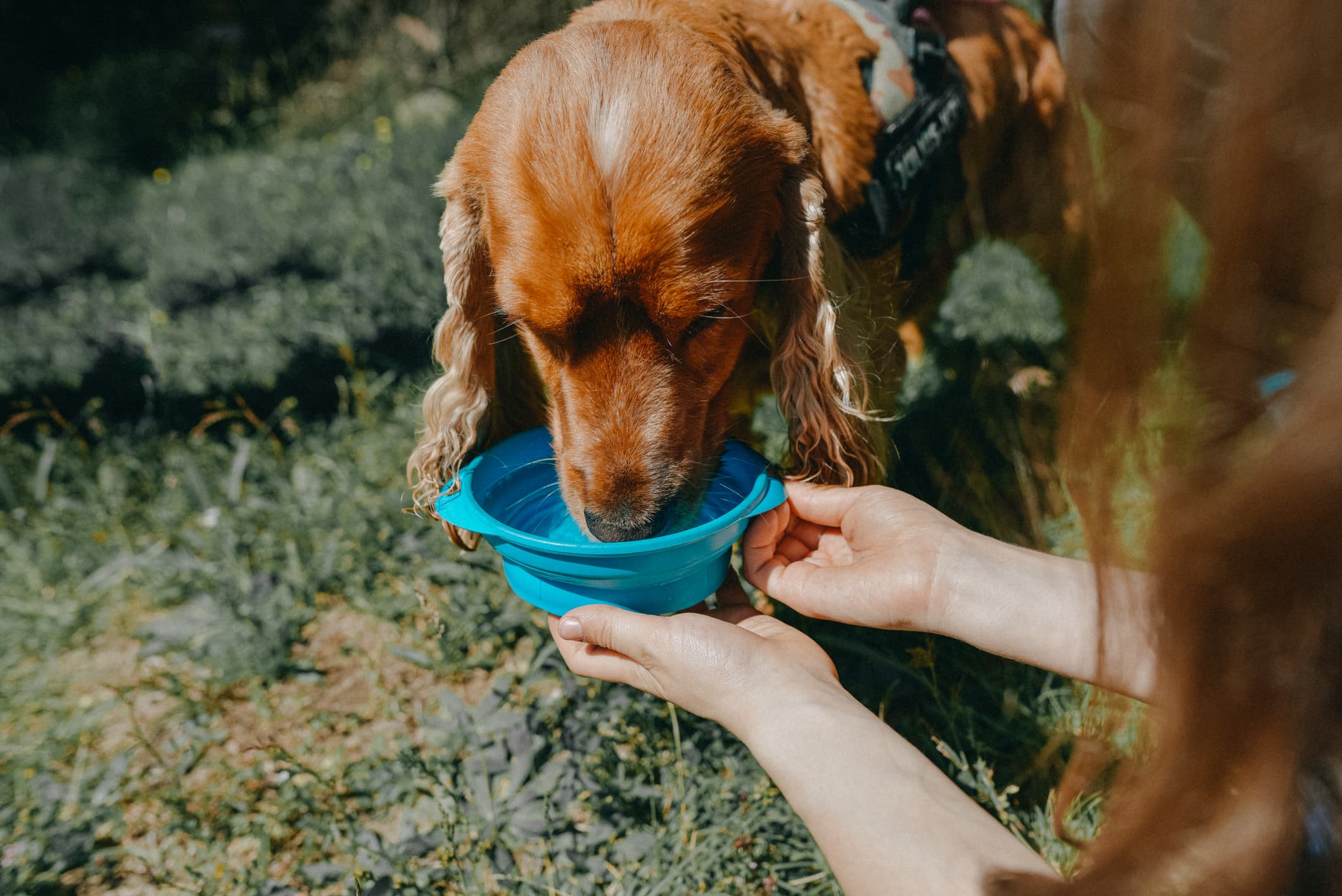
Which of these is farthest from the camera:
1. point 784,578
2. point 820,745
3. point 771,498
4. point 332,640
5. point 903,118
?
point 332,640

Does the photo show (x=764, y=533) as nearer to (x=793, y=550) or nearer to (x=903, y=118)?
(x=793, y=550)

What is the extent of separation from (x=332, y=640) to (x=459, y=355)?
1103mm

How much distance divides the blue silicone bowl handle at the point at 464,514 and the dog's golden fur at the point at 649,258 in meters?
A: 0.25

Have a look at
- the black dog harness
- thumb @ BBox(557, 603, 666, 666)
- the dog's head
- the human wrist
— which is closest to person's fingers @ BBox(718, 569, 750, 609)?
the dog's head

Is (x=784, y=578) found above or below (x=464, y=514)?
below

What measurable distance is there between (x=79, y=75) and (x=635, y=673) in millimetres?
9936

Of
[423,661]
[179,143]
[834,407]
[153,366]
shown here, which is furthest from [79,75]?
[834,407]

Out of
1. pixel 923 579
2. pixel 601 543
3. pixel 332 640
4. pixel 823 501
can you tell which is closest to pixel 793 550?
pixel 823 501

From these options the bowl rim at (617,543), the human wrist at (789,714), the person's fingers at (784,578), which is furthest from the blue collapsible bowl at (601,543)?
the human wrist at (789,714)

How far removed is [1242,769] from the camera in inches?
35.5

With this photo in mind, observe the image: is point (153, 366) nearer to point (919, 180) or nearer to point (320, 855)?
point (320, 855)

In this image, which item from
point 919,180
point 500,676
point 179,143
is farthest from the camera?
point 179,143

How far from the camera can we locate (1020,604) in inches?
69.0

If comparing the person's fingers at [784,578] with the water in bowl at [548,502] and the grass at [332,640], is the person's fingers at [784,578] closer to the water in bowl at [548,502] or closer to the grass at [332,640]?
the water in bowl at [548,502]
